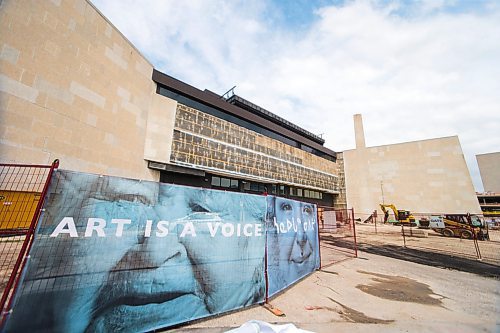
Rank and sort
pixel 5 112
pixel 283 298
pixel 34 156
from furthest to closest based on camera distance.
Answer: pixel 34 156 → pixel 5 112 → pixel 283 298

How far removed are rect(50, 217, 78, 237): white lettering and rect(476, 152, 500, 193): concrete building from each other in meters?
104

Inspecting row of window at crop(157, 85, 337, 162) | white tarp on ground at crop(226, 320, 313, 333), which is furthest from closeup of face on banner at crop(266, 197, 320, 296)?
row of window at crop(157, 85, 337, 162)

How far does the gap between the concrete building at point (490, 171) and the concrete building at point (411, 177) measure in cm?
5547

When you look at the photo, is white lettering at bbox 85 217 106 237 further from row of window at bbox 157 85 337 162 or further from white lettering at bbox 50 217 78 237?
row of window at bbox 157 85 337 162

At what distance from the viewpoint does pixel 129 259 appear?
309cm

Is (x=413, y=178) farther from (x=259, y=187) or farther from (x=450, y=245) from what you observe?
(x=259, y=187)

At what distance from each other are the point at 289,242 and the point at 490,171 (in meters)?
102

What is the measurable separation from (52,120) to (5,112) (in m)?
1.57

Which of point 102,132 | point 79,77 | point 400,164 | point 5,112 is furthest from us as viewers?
point 400,164

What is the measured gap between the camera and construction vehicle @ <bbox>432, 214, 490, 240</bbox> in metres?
17.3

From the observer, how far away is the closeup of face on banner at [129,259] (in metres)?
2.55

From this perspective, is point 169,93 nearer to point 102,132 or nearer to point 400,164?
point 102,132

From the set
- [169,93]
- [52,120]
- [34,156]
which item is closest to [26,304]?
[34,156]

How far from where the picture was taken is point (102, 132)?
40.8ft
